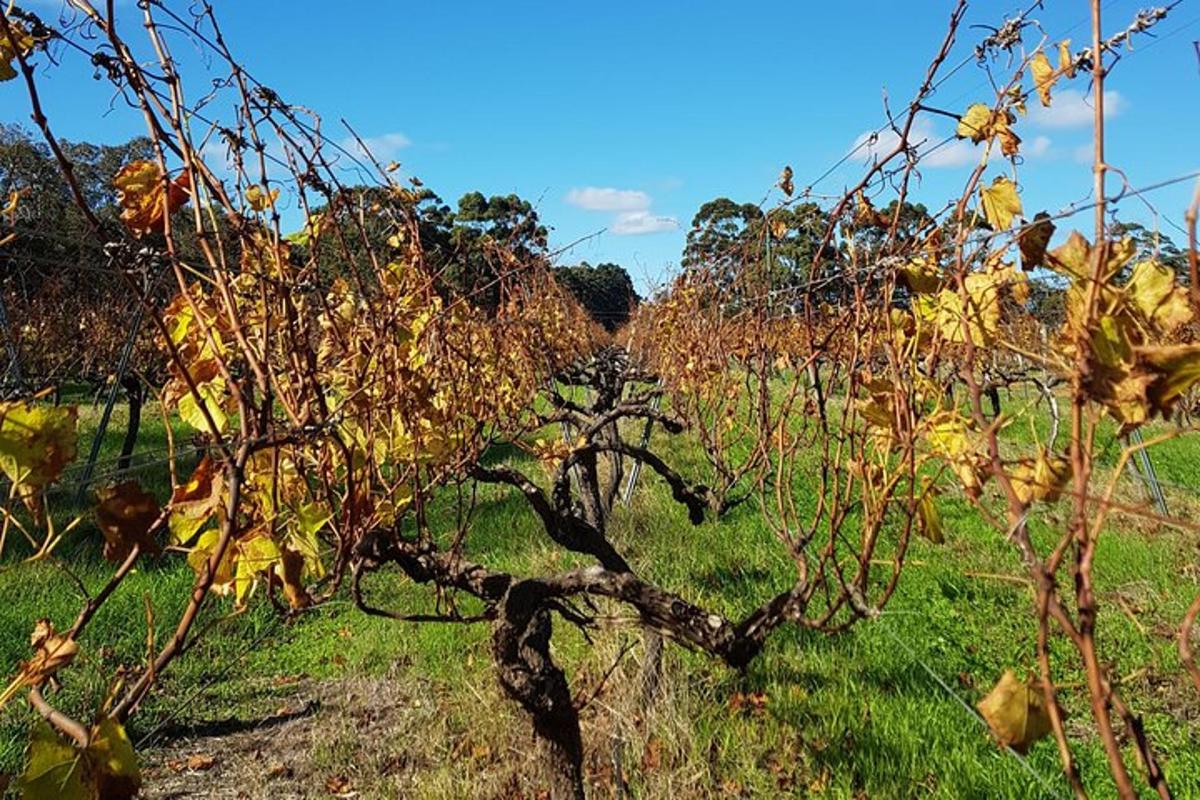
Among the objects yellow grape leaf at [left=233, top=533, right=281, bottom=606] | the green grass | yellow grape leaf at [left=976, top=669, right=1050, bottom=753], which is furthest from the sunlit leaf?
the green grass

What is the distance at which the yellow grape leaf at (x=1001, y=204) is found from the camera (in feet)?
4.67

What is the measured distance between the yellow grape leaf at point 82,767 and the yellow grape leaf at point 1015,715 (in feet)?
2.68

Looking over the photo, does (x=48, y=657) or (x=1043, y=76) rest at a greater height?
(x=1043, y=76)

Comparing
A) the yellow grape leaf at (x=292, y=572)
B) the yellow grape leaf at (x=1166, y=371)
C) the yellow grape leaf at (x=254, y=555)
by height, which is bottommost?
the yellow grape leaf at (x=292, y=572)

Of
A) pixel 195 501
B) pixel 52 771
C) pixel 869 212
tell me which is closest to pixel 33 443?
pixel 52 771

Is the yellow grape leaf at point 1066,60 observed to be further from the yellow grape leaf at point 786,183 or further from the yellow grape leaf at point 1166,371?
the yellow grape leaf at point 786,183

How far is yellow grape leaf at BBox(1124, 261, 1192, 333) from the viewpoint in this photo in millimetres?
917

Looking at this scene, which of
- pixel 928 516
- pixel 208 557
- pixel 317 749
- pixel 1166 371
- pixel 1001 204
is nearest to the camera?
pixel 1166 371

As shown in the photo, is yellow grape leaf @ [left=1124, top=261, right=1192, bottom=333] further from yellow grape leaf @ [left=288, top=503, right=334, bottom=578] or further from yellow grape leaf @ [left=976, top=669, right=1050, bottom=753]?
yellow grape leaf @ [left=288, top=503, right=334, bottom=578]

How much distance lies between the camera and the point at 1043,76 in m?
1.44

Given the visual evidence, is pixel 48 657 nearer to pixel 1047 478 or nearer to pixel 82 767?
pixel 82 767

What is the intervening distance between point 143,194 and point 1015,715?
1477 mm

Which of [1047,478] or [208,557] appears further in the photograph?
[208,557]

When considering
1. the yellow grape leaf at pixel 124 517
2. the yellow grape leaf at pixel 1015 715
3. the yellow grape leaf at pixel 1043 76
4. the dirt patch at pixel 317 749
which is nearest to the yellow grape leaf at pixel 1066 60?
the yellow grape leaf at pixel 1043 76
